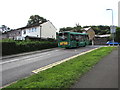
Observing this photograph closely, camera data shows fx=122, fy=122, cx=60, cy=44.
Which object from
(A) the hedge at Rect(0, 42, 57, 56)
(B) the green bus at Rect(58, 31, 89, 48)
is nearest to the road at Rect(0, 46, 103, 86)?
(A) the hedge at Rect(0, 42, 57, 56)

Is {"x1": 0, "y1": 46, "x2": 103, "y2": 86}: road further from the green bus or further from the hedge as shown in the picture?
the green bus

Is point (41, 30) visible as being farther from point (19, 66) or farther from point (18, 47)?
point (19, 66)

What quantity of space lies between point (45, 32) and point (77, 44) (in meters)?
22.4

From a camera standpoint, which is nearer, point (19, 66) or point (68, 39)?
point (19, 66)

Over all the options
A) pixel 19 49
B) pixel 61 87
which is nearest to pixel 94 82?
pixel 61 87

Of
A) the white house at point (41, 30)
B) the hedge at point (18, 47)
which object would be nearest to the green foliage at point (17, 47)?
the hedge at point (18, 47)

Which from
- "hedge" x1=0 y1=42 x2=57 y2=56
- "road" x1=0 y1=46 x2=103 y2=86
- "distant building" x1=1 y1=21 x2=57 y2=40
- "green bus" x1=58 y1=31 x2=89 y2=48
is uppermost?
"distant building" x1=1 y1=21 x2=57 y2=40

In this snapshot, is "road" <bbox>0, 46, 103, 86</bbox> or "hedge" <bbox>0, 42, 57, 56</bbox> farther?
"hedge" <bbox>0, 42, 57, 56</bbox>

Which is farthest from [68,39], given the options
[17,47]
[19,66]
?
[19,66]

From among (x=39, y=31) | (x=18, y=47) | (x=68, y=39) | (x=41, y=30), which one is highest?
(x=41, y=30)

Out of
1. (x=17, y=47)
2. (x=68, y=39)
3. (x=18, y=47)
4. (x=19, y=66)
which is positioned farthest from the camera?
(x=68, y=39)

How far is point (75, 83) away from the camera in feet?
14.6

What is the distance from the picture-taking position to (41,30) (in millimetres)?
42125

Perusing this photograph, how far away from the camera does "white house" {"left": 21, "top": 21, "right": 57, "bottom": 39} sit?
42.2m
